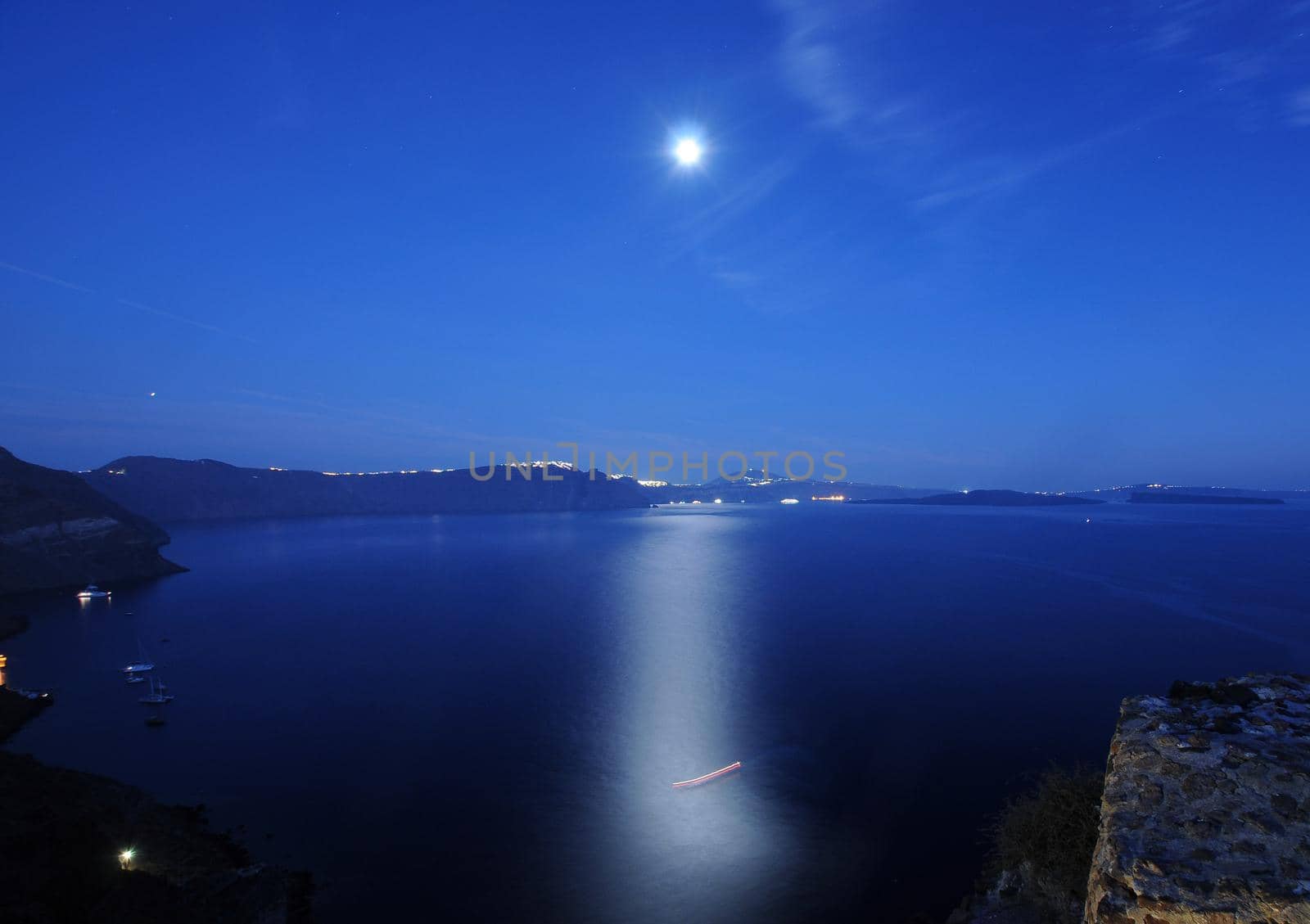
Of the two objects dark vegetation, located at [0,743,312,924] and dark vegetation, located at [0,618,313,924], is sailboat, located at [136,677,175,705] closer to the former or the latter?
dark vegetation, located at [0,618,313,924]

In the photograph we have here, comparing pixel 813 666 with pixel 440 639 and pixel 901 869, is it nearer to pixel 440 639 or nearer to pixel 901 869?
pixel 901 869

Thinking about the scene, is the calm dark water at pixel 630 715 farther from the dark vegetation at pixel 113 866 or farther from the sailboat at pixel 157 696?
the dark vegetation at pixel 113 866

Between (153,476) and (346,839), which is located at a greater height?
(153,476)

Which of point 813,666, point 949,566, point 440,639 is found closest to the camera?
point 813,666

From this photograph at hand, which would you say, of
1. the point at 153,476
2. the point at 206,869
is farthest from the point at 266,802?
the point at 153,476

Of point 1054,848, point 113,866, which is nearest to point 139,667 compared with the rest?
point 113,866

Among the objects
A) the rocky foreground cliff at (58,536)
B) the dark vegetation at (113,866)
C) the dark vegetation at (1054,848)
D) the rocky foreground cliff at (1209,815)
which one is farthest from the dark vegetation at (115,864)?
the rocky foreground cliff at (58,536)
